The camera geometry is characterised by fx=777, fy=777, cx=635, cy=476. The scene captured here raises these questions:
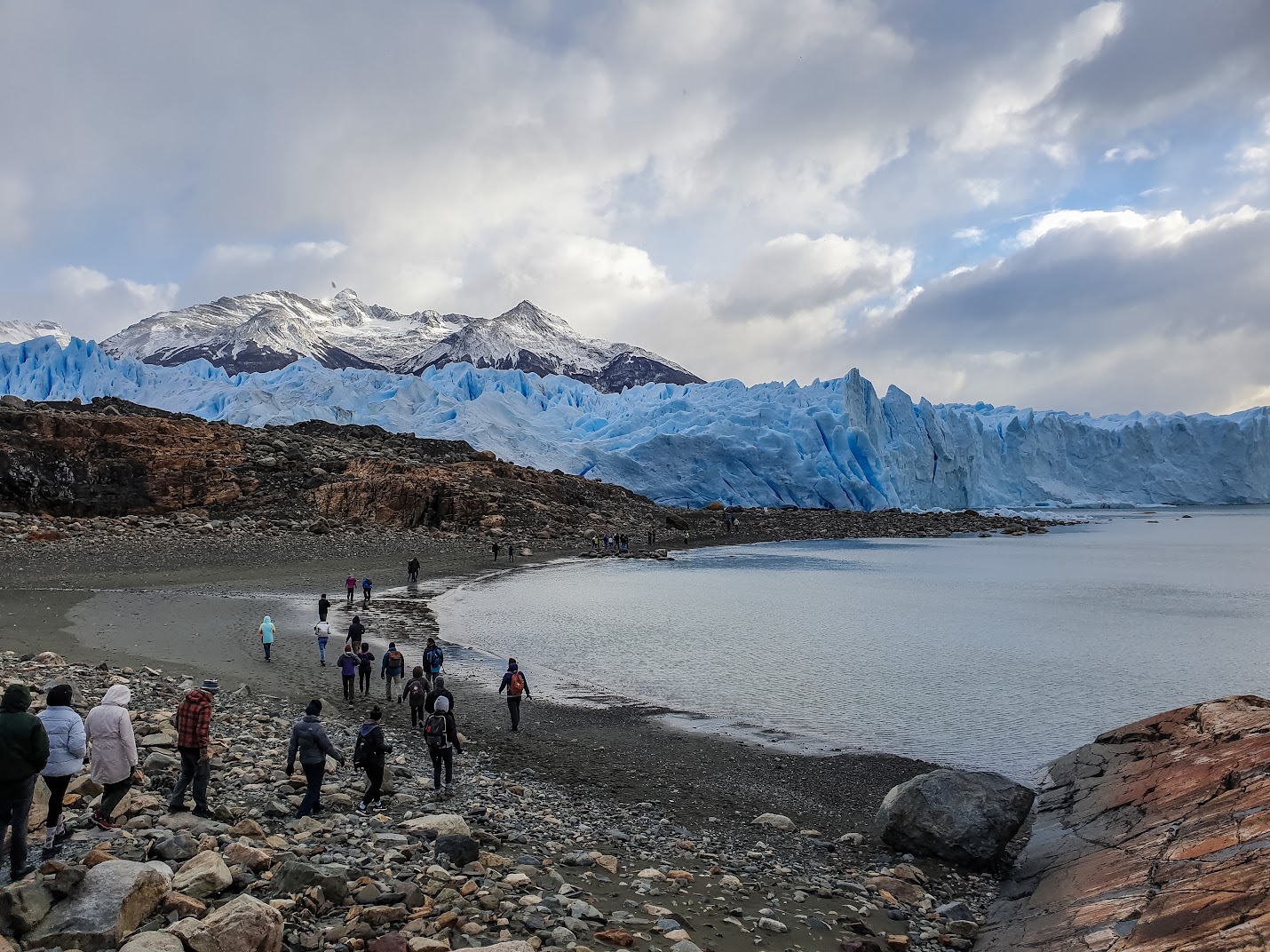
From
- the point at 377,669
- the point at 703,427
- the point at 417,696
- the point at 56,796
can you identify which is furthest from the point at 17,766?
the point at 703,427

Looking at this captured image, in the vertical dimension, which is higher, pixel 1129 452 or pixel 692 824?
pixel 1129 452

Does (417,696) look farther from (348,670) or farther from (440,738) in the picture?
(440,738)

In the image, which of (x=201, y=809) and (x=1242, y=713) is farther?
(x=1242, y=713)

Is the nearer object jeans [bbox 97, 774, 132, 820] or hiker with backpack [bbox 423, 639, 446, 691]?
jeans [bbox 97, 774, 132, 820]

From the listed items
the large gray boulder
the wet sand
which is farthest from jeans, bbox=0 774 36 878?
the large gray boulder

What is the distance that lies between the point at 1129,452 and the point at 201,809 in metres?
115

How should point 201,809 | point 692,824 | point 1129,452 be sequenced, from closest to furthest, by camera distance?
point 201,809 → point 692,824 → point 1129,452

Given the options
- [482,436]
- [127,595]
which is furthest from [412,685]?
[482,436]

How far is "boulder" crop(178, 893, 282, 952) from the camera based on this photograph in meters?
4.55

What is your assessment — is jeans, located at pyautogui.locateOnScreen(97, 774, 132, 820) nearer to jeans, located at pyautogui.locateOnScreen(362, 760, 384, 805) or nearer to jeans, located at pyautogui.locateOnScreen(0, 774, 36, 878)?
jeans, located at pyautogui.locateOnScreen(0, 774, 36, 878)

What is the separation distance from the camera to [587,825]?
826 centimetres

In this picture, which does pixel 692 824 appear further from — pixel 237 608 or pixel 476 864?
pixel 237 608

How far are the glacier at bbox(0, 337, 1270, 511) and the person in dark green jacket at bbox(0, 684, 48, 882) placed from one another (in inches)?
2552

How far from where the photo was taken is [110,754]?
247 inches
